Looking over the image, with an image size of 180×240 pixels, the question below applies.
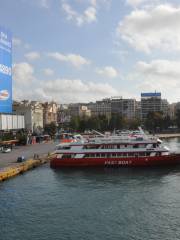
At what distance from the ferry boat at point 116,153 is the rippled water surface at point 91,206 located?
7.69 meters

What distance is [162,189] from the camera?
51688 mm

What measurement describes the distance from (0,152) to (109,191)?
51.8 metres

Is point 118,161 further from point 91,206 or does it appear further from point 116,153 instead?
point 91,206

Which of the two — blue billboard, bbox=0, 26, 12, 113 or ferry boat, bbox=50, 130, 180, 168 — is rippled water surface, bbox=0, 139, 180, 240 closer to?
ferry boat, bbox=50, 130, 180, 168

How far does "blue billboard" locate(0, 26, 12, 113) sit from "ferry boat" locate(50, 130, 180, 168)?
40.2 metres

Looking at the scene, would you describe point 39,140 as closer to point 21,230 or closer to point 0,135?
point 0,135

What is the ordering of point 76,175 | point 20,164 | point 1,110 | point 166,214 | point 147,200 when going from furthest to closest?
point 1,110, point 20,164, point 76,175, point 147,200, point 166,214

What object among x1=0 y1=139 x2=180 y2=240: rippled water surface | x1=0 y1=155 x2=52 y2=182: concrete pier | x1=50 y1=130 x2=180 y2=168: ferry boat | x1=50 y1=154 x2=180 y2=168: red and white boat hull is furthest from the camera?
x1=50 y1=130 x2=180 y2=168: ferry boat

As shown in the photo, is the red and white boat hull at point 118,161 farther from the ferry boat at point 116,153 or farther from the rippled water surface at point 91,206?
the rippled water surface at point 91,206

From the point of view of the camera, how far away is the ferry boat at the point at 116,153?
73125 millimetres

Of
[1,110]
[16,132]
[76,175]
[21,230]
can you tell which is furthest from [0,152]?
[21,230]

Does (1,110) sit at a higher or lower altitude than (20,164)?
higher

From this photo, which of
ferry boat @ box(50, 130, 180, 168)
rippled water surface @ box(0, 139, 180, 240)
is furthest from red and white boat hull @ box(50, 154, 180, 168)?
rippled water surface @ box(0, 139, 180, 240)

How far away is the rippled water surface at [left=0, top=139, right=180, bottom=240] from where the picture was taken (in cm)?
3462
